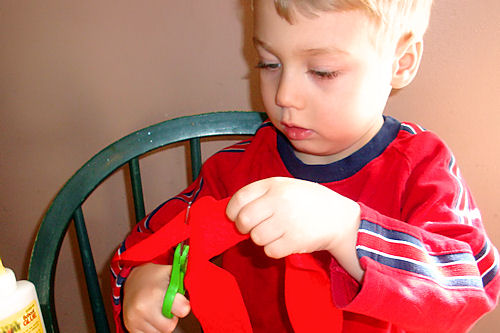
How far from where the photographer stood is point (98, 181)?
26.3 inches

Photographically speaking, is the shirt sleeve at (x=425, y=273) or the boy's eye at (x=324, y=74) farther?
the boy's eye at (x=324, y=74)

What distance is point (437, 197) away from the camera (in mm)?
495

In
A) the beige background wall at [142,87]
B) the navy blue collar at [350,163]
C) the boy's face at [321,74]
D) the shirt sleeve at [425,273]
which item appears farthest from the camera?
the beige background wall at [142,87]

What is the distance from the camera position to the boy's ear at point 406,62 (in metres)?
0.55

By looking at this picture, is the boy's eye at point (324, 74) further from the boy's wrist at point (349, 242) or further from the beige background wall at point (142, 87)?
the beige background wall at point (142, 87)

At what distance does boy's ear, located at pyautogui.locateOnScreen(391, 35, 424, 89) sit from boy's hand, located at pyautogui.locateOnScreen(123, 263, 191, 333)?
361 mm

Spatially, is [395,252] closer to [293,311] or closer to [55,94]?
[293,311]

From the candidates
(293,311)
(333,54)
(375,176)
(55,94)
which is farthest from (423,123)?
(55,94)

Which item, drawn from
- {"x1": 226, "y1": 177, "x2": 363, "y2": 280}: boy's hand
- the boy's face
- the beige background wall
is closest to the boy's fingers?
{"x1": 226, "y1": 177, "x2": 363, "y2": 280}: boy's hand

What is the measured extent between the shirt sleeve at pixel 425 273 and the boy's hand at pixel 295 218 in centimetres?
2

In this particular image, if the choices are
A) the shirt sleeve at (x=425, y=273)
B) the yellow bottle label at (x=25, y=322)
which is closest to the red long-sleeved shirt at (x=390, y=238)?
the shirt sleeve at (x=425, y=273)

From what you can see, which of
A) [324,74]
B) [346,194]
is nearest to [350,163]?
[346,194]

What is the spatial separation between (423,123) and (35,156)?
2.46ft

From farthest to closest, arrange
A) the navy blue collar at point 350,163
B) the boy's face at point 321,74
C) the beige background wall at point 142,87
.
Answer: the beige background wall at point 142,87 → the navy blue collar at point 350,163 → the boy's face at point 321,74
